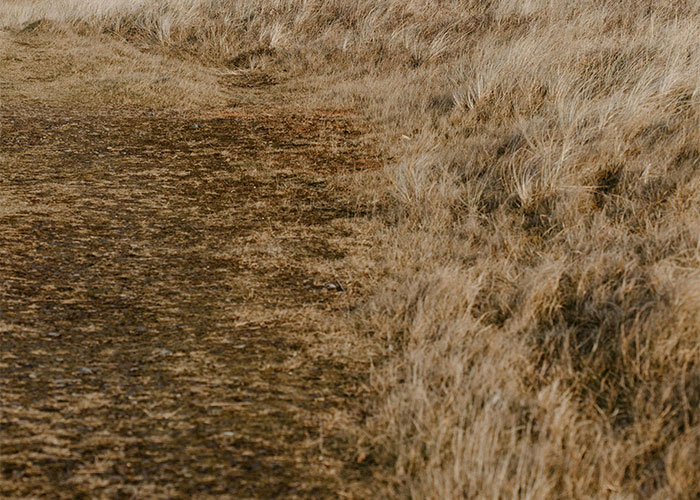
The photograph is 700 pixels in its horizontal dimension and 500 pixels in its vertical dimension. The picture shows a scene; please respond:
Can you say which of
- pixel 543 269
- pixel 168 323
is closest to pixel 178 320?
pixel 168 323

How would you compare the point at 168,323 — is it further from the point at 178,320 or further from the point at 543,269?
the point at 543,269

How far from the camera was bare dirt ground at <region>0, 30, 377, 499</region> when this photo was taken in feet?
7.76

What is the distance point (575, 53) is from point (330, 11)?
6035 mm

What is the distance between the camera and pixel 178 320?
11.0ft

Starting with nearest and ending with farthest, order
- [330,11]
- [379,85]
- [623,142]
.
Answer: [623,142]
[379,85]
[330,11]

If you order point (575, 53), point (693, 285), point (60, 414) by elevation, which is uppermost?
point (575, 53)

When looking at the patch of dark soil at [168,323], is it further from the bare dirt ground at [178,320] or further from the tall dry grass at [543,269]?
the tall dry grass at [543,269]

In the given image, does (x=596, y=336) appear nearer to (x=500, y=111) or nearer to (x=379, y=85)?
(x=500, y=111)

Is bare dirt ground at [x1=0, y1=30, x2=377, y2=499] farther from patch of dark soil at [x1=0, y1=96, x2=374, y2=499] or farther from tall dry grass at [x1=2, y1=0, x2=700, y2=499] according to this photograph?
tall dry grass at [x1=2, y1=0, x2=700, y2=499]

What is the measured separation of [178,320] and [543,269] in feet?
6.01

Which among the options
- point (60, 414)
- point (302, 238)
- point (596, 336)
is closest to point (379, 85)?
point (302, 238)

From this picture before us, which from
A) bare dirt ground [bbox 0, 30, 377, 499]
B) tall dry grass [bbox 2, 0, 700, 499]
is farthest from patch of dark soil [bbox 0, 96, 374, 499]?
tall dry grass [bbox 2, 0, 700, 499]

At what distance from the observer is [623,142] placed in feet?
15.7

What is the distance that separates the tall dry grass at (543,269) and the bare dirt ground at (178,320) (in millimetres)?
276
